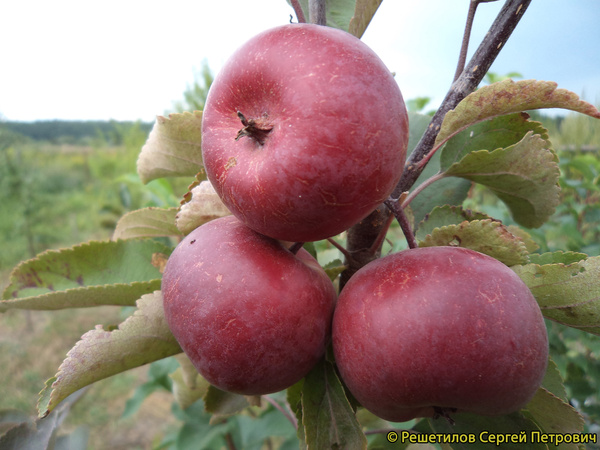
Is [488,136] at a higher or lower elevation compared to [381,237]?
higher

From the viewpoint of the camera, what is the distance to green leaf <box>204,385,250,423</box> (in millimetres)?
907

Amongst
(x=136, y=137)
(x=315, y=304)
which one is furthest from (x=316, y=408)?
(x=136, y=137)

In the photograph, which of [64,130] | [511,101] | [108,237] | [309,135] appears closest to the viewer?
[309,135]

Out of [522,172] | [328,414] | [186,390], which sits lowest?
[186,390]

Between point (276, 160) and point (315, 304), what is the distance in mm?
243

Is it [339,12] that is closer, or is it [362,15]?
[362,15]

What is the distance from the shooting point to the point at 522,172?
725 mm

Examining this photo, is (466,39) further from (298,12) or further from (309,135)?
(309,135)

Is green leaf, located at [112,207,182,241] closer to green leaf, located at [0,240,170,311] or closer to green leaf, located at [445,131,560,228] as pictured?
green leaf, located at [0,240,170,311]

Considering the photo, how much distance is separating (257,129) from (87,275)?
0.56 m

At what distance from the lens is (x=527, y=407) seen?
2.47 ft

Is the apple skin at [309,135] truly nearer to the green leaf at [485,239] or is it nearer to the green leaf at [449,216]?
the green leaf at [485,239]

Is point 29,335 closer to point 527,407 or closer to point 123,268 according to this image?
point 123,268

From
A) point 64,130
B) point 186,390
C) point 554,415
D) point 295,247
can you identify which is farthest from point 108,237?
point 64,130
